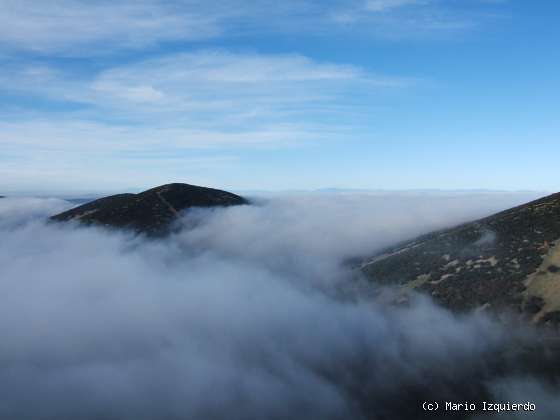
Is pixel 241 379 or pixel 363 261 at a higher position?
pixel 363 261

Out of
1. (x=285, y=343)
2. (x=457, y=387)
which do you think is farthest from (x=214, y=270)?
(x=457, y=387)

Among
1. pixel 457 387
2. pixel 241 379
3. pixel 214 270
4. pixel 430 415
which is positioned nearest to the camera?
pixel 430 415

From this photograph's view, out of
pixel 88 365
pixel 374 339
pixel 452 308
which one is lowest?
pixel 88 365

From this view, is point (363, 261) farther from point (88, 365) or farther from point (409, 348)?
point (88, 365)

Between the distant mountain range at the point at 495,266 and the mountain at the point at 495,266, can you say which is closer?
the distant mountain range at the point at 495,266

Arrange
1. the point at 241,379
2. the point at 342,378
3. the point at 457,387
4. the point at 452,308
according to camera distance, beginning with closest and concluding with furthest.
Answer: the point at 457,387 < the point at 342,378 < the point at 452,308 < the point at 241,379

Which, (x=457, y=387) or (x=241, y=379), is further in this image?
(x=241, y=379)

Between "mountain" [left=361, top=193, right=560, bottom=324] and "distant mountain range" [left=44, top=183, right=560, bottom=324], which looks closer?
"distant mountain range" [left=44, top=183, right=560, bottom=324]
